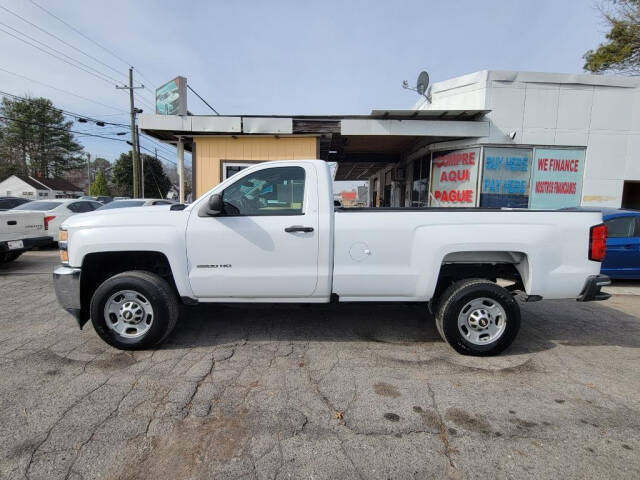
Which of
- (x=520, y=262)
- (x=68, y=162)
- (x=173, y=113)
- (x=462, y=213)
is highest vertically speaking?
(x=68, y=162)

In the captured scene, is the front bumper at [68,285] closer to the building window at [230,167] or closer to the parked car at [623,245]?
the building window at [230,167]

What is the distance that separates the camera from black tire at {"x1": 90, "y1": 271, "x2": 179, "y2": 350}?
3.51m

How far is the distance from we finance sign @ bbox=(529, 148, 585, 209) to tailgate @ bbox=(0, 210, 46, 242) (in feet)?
42.9

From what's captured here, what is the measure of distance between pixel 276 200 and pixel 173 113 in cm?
814

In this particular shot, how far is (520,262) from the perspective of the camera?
3.66 m

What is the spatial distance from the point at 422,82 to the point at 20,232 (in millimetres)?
13230

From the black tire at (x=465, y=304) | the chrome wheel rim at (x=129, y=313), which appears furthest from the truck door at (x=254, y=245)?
the black tire at (x=465, y=304)

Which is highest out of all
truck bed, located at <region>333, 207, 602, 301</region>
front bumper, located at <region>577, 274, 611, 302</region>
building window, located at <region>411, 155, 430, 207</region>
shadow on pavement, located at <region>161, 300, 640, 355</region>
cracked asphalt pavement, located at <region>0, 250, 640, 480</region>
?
building window, located at <region>411, 155, 430, 207</region>

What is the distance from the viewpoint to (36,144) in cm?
5366

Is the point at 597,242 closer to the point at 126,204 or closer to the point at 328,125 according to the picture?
the point at 328,125

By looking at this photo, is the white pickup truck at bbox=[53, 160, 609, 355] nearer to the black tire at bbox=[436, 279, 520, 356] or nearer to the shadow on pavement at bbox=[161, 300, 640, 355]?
the black tire at bbox=[436, 279, 520, 356]

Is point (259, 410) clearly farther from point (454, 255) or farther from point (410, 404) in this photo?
point (454, 255)

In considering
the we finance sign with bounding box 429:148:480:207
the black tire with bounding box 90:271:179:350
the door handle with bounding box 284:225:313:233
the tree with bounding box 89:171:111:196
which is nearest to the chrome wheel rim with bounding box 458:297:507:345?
the door handle with bounding box 284:225:313:233

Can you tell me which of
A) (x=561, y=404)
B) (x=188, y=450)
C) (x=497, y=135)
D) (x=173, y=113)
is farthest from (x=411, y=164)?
(x=188, y=450)
